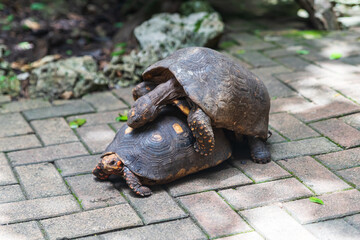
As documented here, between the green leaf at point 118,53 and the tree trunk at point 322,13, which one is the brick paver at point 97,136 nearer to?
the green leaf at point 118,53

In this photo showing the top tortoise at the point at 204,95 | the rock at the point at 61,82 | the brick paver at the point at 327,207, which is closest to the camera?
the brick paver at the point at 327,207

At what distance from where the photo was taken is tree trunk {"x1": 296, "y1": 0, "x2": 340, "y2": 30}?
7.51 metres

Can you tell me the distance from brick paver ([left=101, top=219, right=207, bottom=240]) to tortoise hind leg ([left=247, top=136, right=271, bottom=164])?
3.43ft

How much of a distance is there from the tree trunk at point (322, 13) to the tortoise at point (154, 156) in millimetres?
4328

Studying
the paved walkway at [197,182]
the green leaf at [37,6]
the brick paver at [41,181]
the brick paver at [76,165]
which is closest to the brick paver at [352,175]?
the paved walkway at [197,182]

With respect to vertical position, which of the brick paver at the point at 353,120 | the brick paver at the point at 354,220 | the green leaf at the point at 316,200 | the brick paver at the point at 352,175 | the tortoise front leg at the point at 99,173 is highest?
the brick paver at the point at 353,120

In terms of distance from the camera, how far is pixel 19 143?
4.71m

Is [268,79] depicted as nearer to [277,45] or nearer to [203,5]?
[277,45]

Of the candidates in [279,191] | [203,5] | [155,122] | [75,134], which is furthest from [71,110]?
[203,5]

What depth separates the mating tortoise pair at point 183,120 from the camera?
12.3 feet

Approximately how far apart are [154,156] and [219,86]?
718 mm

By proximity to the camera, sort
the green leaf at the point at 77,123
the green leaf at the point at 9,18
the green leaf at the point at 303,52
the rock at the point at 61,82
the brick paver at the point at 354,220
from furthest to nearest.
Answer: the green leaf at the point at 9,18 → the green leaf at the point at 303,52 → the rock at the point at 61,82 → the green leaf at the point at 77,123 → the brick paver at the point at 354,220

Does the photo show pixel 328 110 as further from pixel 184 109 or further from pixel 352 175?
pixel 184 109

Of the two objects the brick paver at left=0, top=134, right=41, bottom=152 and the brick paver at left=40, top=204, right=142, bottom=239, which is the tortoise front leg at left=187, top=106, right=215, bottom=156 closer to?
the brick paver at left=40, top=204, right=142, bottom=239
